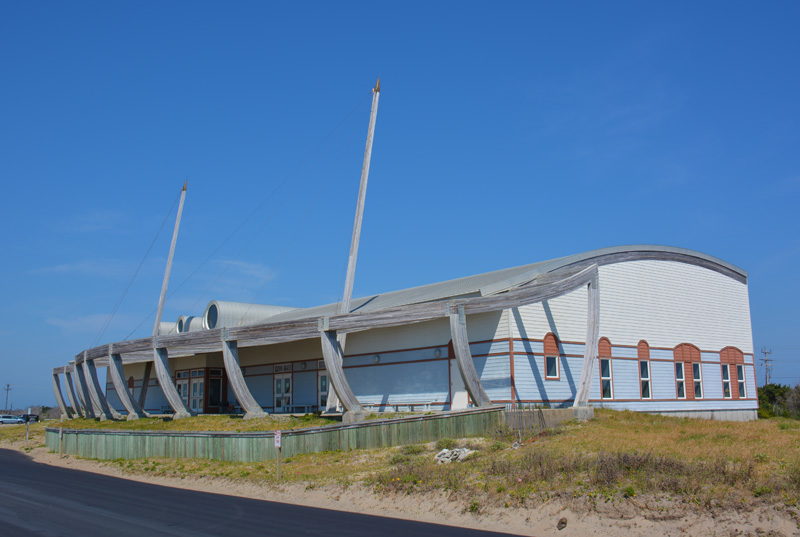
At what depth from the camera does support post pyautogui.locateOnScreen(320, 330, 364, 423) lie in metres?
27.3

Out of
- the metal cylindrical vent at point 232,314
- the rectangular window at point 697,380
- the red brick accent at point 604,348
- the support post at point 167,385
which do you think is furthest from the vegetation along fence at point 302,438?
the metal cylindrical vent at point 232,314

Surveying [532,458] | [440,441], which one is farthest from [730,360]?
[532,458]

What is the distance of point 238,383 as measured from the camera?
3206 centimetres

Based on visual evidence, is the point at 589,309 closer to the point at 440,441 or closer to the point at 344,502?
the point at 440,441

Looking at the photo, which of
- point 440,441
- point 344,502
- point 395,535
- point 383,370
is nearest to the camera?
point 395,535

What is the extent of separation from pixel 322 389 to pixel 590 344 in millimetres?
15996

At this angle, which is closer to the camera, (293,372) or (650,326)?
(650,326)

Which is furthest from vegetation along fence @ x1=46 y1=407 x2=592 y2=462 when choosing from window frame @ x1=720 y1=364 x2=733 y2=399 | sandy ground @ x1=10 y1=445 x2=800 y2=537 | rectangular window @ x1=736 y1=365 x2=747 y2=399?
rectangular window @ x1=736 y1=365 x2=747 y2=399

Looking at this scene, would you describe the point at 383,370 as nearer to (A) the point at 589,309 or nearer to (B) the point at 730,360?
(A) the point at 589,309

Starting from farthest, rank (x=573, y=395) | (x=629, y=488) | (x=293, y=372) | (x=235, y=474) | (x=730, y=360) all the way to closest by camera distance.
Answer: (x=293, y=372), (x=730, y=360), (x=573, y=395), (x=235, y=474), (x=629, y=488)

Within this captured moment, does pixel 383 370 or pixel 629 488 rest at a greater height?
pixel 383 370

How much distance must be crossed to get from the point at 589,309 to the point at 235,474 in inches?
615

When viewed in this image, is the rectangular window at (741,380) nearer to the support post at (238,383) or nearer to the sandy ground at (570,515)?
the support post at (238,383)

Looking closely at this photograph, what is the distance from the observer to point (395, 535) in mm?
11625
